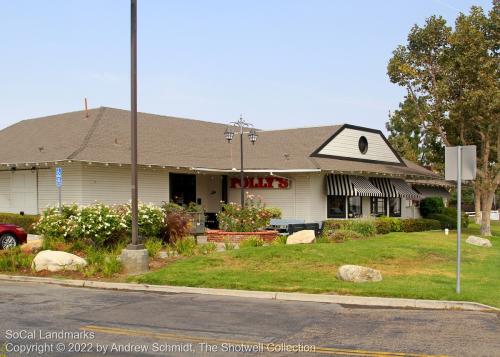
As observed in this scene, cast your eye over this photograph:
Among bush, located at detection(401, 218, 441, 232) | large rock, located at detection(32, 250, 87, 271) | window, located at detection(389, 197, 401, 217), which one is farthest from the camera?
window, located at detection(389, 197, 401, 217)

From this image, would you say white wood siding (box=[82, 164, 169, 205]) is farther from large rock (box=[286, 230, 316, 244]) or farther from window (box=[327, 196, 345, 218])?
large rock (box=[286, 230, 316, 244])

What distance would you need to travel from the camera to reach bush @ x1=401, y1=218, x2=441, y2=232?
→ 3110cm

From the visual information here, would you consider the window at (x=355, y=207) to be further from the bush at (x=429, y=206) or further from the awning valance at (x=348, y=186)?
the bush at (x=429, y=206)

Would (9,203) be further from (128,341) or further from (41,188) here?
(128,341)

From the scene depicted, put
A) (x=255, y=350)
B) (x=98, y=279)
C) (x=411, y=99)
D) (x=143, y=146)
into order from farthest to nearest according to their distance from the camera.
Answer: (x=411, y=99)
(x=143, y=146)
(x=98, y=279)
(x=255, y=350)

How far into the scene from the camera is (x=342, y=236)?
74.2 ft

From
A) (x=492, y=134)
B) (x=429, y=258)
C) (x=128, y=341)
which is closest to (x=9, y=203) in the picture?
(x=429, y=258)

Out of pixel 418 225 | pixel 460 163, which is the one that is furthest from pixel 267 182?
pixel 460 163

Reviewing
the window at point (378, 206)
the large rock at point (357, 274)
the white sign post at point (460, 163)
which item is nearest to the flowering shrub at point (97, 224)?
the large rock at point (357, 274)

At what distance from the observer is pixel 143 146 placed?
27969 mm

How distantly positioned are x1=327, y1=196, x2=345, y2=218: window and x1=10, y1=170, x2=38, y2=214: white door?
45.1 feet

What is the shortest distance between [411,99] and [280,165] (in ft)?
26.5

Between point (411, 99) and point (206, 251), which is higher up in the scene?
point (411, 99)

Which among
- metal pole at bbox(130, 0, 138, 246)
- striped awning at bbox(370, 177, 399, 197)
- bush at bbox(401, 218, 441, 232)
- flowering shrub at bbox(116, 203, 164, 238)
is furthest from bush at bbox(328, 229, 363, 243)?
metal pole at bbox(130, 0, 138, 246)
